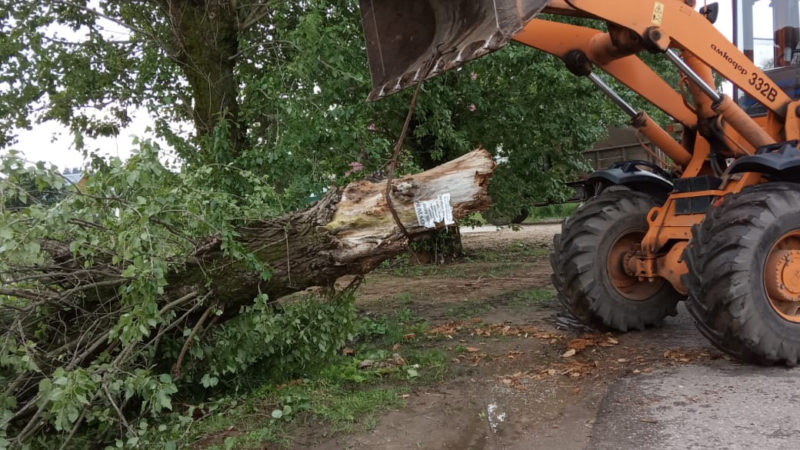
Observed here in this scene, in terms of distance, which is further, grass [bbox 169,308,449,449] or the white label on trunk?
the white label on trunk

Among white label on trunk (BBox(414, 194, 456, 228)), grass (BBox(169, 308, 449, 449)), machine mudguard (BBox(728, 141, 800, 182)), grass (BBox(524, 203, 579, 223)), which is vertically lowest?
grass (BBox(169, 308, 449, 449))

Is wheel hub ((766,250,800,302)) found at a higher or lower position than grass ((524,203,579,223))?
lower

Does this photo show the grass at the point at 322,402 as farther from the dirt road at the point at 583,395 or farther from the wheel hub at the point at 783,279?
the wheel hub at the point at 783,279

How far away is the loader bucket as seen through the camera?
4145mm

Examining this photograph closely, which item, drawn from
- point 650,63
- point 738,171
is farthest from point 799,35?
point 650,63

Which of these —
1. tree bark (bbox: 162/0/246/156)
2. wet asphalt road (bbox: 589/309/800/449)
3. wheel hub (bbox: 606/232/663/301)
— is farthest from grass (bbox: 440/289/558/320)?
tree bark (bbox: 162/0/246/156)

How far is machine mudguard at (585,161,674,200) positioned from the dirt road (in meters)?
1.25

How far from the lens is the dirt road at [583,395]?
3.33 m

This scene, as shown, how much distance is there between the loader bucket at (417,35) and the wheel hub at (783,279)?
256 cm

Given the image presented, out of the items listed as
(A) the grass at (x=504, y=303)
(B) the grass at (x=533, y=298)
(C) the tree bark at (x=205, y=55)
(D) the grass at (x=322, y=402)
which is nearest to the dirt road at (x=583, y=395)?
(D) the grass at (x=322, y=402)

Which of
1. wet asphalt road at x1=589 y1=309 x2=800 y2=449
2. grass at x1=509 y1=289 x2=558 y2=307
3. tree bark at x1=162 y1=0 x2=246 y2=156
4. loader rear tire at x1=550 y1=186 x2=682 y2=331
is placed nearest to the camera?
wet asphalt road at x1=589 y1=309 x2=800 y2=449

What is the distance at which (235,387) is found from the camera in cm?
448

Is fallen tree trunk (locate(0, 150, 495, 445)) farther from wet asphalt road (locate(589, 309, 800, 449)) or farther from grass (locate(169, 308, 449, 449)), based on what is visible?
wet asphalt road (locate(589, 309, 800, 449))

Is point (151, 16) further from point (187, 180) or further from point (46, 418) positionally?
point (46, 418)
